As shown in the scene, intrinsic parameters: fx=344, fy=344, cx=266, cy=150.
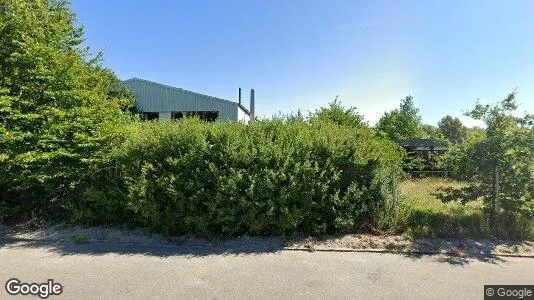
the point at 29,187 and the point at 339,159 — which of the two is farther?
the point at 29,187

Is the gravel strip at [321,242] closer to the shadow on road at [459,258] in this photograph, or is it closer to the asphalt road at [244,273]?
the shadow on road at [459,258]

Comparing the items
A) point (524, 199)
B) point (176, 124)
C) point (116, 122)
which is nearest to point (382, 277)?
point (524, 199)

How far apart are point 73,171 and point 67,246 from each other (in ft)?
6.16

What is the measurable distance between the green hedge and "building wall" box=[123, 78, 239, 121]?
18903 millimetres

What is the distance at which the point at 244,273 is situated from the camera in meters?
4.84

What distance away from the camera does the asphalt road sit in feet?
13.8

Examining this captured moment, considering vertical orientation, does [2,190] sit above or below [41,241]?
above

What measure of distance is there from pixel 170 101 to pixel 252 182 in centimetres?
2086

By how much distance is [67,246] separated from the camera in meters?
6.05

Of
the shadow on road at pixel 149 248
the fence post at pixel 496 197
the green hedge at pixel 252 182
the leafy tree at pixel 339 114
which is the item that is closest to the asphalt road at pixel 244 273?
the shadow on road at pixel 149 248

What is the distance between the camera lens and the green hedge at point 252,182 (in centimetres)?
623

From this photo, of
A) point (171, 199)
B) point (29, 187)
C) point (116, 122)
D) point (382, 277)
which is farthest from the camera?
point (116, 122)

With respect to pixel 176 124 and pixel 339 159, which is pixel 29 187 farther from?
pixel 339 159

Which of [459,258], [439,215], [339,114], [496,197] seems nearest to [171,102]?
[339,114]
